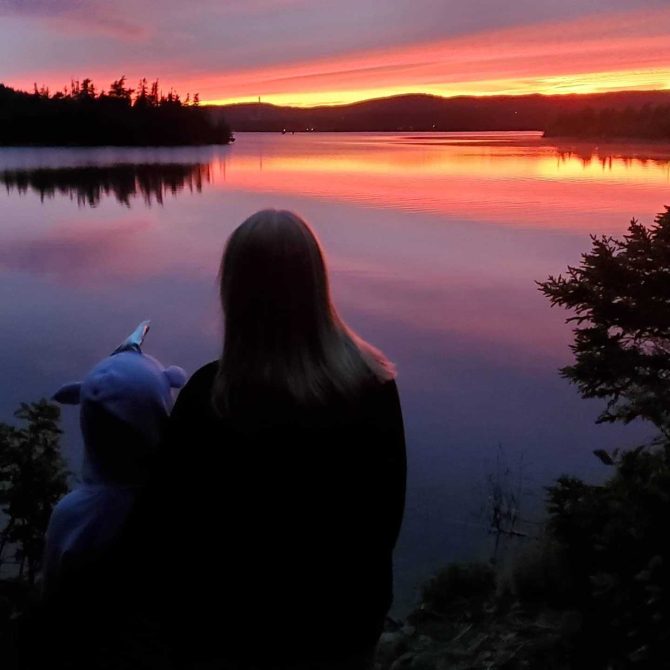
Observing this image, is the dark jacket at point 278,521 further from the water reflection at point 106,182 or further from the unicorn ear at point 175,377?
the water reflection at point 106,182

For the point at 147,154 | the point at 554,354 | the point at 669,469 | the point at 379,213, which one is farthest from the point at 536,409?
the point at 147,154

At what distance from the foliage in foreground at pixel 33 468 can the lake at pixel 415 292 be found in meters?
0.96

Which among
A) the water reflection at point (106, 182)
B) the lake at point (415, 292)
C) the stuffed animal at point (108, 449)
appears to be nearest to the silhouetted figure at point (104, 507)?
the stuffed animal at point (108, 449)

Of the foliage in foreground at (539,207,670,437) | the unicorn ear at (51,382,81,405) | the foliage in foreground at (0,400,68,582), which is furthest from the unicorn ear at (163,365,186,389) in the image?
the foliage in foreground at (539,207,670,437)

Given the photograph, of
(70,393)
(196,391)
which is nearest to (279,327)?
(196,391)

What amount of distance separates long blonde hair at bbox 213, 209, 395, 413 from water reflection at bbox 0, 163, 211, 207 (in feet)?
126

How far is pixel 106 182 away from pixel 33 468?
4890cm

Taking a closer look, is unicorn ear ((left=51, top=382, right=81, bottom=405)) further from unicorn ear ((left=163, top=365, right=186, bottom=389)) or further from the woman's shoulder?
the woman's shoulder

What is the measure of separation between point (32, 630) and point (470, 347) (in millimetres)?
11575

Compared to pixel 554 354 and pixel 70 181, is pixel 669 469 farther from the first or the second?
pixel 70 181

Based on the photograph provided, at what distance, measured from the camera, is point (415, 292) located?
1802 centimetres

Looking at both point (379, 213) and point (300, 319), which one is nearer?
point (300, 319)

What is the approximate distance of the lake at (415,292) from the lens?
851cm

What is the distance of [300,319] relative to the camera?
176 cm
